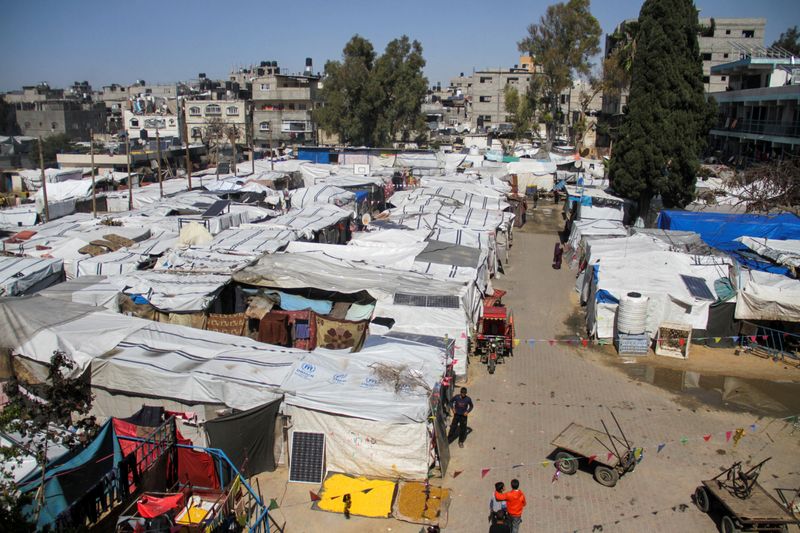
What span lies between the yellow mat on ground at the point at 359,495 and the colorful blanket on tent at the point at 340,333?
3.75 metres

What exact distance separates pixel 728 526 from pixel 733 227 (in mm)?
13621

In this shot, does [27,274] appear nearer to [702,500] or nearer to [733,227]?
[702,500]

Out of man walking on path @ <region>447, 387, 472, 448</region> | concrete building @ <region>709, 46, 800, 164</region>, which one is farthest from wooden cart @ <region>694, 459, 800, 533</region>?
concrete building @ <region>709, 46, 800, 164</region>

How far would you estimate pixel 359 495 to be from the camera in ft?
27.5

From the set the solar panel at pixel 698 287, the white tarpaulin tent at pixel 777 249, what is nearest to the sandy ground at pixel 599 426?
the solar panel at pixel 698 287

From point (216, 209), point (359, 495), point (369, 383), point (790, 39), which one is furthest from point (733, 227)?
point (790, 39)

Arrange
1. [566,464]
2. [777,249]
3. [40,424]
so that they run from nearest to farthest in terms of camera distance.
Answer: [40,424]
[566,464]
[777,249]

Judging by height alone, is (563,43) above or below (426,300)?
above

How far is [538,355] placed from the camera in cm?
1372

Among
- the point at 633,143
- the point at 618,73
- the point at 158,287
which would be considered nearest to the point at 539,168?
the point at 618,73

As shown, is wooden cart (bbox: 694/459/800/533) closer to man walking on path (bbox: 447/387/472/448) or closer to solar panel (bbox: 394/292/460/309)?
man walking on path (bbox: 447/387/472/448)

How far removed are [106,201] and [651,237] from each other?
23.5 meters

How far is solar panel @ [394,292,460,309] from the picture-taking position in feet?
40.5

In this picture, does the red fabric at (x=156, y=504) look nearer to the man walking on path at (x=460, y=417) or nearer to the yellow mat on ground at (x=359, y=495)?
the yellow mat on ground at (x=359, y=495)
